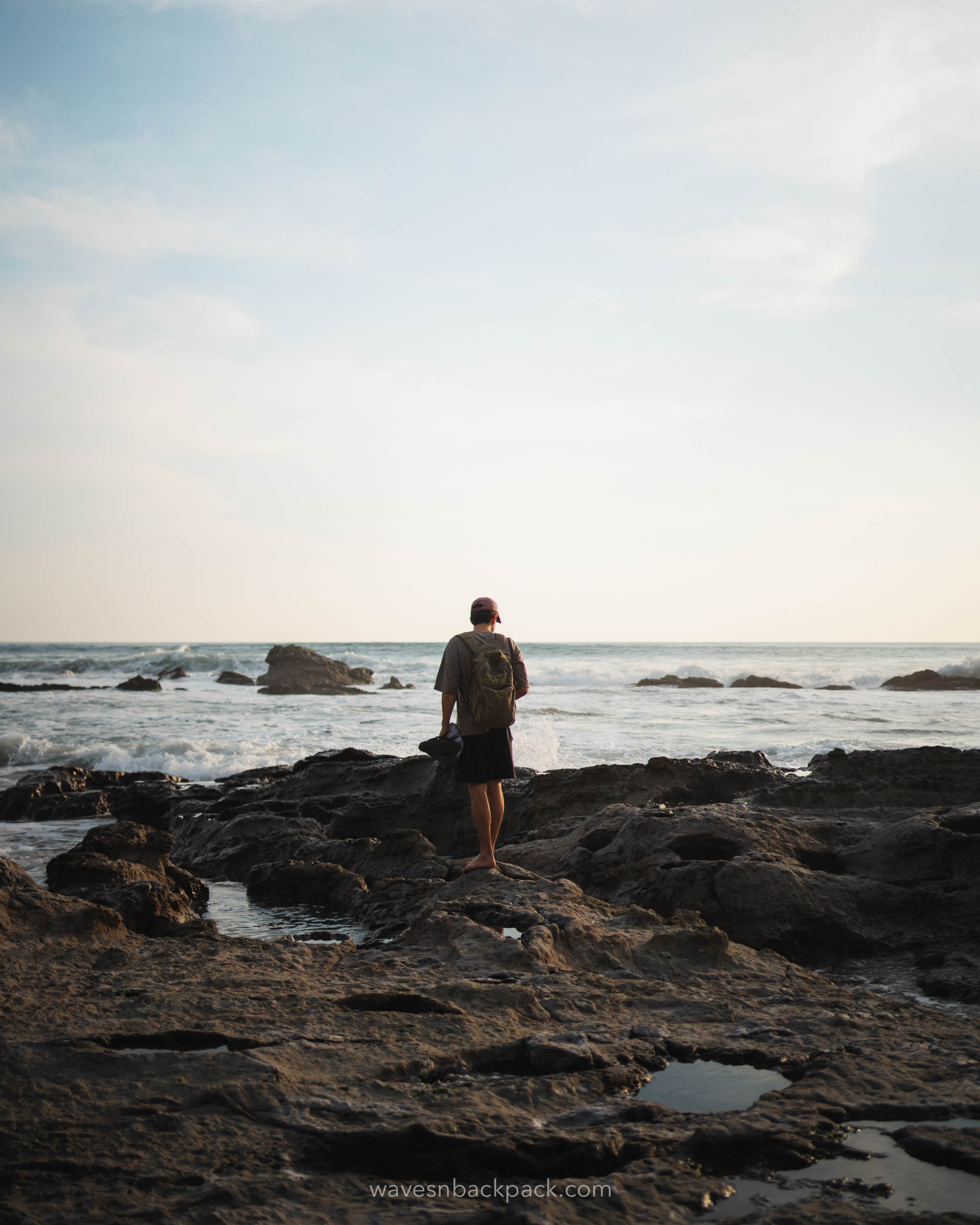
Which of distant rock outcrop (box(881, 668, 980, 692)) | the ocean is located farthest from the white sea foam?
distant rock outcrop (box(881, 668, 980, 692))

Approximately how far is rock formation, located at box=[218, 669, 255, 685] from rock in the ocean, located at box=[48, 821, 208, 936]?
28894 millimetres

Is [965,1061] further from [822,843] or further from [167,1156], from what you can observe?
[822,843]

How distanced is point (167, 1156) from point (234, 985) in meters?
1.16

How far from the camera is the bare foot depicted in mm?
5238

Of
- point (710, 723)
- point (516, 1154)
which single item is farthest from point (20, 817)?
point (710, 723)

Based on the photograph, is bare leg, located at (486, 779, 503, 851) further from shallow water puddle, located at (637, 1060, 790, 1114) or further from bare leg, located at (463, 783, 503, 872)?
shallow water puddle, located at (637, 1060, 790, 1114)

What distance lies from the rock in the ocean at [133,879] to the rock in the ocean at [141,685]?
25118 millimetres

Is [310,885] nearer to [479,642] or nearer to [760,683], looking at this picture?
[479,642]

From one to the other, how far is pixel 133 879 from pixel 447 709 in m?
2.22

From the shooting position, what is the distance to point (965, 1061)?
2818 mm

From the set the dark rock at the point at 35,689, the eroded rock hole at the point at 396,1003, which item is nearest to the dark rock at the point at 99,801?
the eroded rock hole at the point at 396,1003

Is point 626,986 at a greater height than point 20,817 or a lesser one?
greater

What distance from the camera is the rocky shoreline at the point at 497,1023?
2127mm

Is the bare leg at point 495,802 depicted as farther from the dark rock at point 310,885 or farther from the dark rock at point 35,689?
the dark rock at point 35,689
